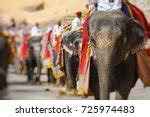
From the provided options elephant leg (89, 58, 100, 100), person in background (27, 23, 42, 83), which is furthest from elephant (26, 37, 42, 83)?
elephant leg (89, 58, 100, 100)

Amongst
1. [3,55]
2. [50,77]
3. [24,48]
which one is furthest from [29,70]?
[3,55]

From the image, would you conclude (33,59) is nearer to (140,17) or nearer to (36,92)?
(36,92)

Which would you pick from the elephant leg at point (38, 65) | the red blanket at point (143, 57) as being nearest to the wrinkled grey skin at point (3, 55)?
the red blanket at point (143, 57)

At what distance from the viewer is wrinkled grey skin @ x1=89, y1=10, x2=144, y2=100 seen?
20.8ft

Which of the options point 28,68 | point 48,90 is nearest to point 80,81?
point 48,90

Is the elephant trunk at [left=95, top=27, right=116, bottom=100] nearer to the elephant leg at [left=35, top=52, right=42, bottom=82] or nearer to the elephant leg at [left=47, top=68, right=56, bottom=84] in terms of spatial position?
the elephant leg at [left=47, top=68, right=56, bottom=84]

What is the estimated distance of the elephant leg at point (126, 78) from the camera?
6.64 metres

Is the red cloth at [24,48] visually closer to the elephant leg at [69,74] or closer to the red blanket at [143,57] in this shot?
the elephant leg at [69,74]

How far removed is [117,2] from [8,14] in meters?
1.01

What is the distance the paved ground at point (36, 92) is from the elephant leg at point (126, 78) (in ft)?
0.78

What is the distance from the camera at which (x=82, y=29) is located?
687cm

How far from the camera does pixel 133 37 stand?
21.7 feet

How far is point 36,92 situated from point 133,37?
6.44ft

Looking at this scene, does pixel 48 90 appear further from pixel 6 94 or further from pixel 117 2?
pixel 117 2
